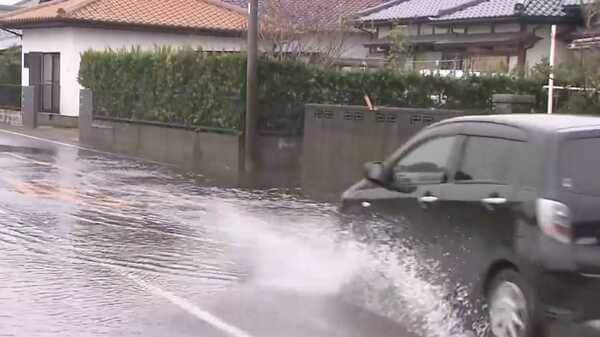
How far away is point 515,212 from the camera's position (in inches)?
233

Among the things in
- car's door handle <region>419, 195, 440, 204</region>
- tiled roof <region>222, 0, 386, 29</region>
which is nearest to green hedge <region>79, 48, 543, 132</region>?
tiled roof <region>222, 0, 386, 29</region>

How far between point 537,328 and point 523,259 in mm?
443

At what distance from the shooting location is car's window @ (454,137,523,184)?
6230 millimetres

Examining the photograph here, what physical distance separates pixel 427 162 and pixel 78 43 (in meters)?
24.8

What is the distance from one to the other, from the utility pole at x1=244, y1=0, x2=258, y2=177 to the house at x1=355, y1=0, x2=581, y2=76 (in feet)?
16.4

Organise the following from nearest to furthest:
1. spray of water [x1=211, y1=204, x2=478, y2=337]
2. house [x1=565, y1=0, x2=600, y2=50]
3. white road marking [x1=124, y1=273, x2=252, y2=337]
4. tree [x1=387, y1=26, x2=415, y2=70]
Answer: white road marking [x1=124, y1=273, x2=252, y2=337]
spray of water [x1=211, y1=204, x2=478, y2=337]
house [x1=565, y1=0, x2=600, y2=50]
tree [x1=387, y1=26, x2=415, y2=70]

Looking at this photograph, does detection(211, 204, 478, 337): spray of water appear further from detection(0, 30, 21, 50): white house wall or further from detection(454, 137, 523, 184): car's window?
detection(0, 30, 21, 50): white house wall

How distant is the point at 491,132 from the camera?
258 inches

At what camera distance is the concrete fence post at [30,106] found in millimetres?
30328

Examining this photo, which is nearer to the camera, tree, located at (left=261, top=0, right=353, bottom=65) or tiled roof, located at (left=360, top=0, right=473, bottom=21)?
tree, located at (left=261, top=0, right=353, bottom=65)

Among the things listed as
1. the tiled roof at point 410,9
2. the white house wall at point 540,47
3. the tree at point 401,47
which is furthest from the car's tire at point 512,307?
the tiled roof at point 410,9

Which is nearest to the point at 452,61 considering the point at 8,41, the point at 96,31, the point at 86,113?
the point at 86,113

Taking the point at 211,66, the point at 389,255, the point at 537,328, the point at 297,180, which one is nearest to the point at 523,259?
the point at 537,328

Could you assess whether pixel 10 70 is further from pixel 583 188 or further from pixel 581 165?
pixel 583 188
